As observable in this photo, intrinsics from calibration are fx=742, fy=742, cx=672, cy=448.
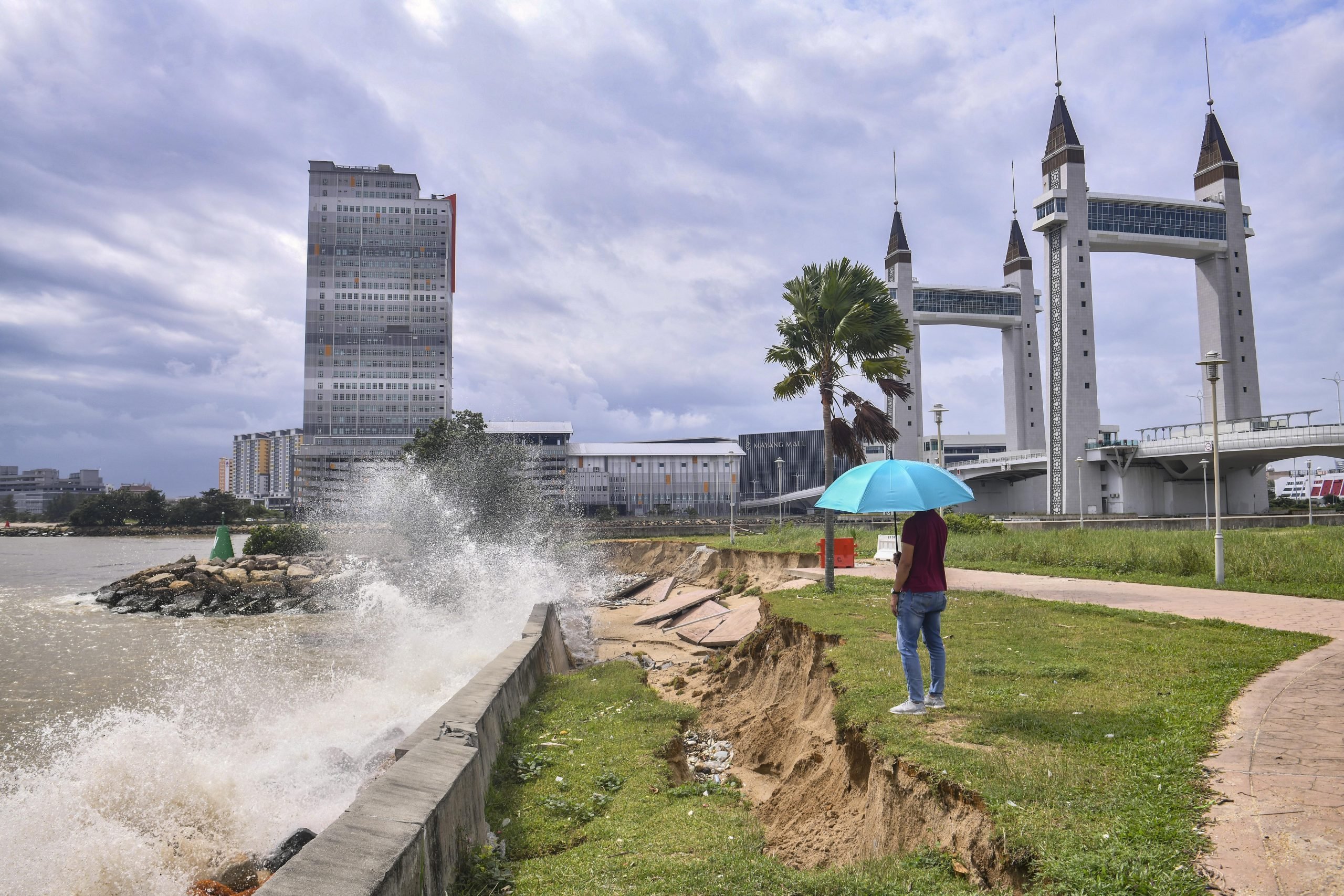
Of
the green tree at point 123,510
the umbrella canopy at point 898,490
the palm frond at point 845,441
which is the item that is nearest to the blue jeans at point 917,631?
the umbrella canopy at point 898,490

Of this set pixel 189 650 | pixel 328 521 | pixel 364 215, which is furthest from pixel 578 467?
pixel 189 650

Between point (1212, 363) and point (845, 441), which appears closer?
point (845, 441)

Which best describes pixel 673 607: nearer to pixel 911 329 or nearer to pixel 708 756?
pixel 708 756

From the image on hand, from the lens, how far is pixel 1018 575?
1794 cm

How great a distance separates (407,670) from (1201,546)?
60.5 feet

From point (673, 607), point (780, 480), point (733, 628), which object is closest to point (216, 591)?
point (673, 607)

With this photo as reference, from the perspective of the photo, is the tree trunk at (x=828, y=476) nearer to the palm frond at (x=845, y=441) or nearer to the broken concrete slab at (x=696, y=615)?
the palm frond at (x=845, y=441)

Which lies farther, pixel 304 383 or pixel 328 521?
pixel 304 383

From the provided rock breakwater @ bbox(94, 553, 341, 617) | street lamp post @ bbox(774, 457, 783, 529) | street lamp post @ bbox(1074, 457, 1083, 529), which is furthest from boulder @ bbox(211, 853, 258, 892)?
street lamp post @ bbox(774, 457, 783, 529)

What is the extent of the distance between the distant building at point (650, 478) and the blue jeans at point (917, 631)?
93.0m

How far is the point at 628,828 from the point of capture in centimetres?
537

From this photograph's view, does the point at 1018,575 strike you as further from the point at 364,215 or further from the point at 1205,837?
the point at 364,215

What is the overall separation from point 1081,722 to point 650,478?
3857 inches

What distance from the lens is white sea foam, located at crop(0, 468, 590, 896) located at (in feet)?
21.0
